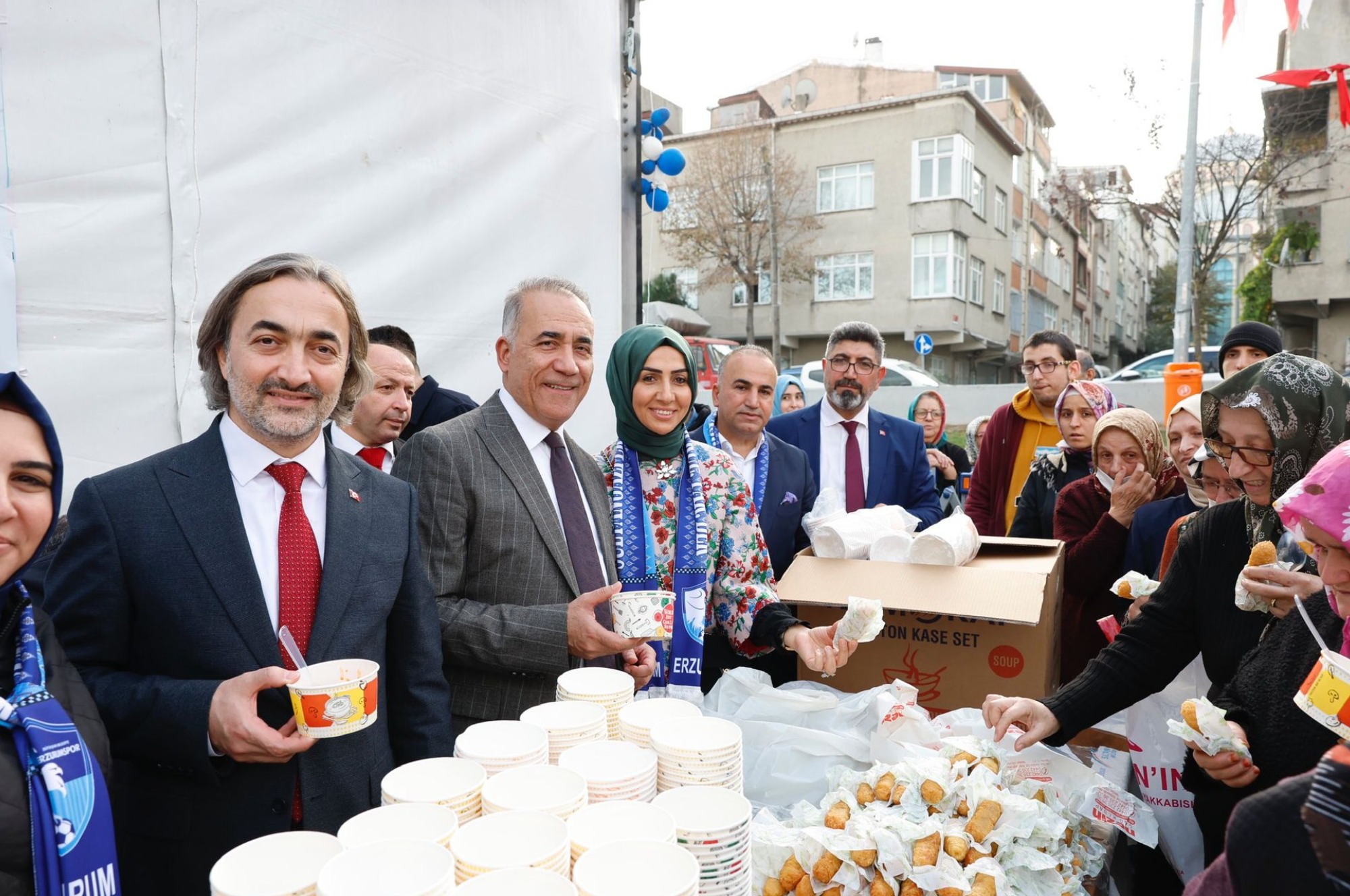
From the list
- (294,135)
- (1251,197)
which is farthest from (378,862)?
(1251,197)

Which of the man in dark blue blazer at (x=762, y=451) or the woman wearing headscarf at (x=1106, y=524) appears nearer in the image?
the woman wearing headscarf at (x=1106, y=524)

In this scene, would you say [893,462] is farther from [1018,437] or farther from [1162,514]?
[1162,514]

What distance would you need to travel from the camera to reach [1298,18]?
441cm

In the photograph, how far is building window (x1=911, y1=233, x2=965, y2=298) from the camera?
26.2 meters

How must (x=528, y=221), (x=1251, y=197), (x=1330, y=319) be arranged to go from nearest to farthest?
1. (x=528, y=221)
2. (x=1251, y=197)
3. (x=1330, y=319)

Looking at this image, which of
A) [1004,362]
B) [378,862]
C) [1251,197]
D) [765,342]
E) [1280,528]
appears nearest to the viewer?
[378,862]

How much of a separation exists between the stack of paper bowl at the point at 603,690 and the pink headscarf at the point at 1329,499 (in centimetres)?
129

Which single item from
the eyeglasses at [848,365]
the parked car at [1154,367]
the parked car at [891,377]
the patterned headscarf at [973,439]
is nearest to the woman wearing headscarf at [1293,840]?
the eyeglasses at [848,365]

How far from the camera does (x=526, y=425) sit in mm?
2186

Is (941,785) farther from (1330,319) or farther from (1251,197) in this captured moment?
(1330,319)

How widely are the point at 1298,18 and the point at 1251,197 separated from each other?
1664cm

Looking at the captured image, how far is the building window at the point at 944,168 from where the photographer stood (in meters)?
25.8

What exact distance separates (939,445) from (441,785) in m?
6.14

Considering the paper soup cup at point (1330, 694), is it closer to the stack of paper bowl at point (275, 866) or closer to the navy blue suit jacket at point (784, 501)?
the stack of paper bowl at point (275, 866)
